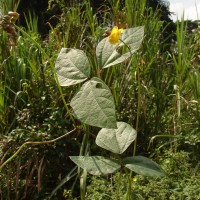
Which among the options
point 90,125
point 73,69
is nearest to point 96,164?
point 73,69

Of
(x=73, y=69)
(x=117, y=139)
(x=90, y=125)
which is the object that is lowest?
(x=90, y=125)

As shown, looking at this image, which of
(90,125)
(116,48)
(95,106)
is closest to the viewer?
(95,106)

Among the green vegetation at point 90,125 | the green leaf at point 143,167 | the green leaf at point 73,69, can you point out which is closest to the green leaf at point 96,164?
the green leaf at point 143,167

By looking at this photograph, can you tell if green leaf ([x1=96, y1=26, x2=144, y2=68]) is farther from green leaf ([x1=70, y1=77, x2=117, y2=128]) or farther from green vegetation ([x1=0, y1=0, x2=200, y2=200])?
green vegetation ([x1=0, y1=0, x2=200, y2=200])

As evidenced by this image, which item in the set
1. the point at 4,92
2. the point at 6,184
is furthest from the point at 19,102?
the point at 6,184

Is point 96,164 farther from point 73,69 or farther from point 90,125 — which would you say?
point 90,125

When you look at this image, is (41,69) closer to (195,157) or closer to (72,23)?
(72,23)

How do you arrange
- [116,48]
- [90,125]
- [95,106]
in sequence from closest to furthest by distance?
[95,106], [116,48], [90,125]
